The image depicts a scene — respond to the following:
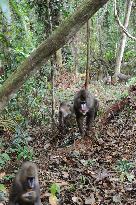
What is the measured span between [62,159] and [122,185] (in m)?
1.57

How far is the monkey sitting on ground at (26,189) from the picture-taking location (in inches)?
192

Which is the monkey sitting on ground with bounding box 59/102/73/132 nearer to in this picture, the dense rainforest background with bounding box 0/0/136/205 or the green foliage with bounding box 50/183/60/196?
the dense rainforest background with bounding box 0/0/136/205

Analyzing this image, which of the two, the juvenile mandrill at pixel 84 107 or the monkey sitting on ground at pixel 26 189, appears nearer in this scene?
the monkey sitting on ground at pixel 26 189

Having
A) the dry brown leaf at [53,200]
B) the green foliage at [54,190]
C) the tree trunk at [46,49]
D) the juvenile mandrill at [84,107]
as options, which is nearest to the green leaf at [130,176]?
the green foliage at [54,190]

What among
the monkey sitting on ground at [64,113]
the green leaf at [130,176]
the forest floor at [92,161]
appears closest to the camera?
the forest floor at [92,161]

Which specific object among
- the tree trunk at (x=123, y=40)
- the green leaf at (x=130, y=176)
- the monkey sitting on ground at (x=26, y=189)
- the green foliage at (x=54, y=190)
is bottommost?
the monkey sitting on ground at (x=26, y=189)

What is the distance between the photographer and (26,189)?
4949mm

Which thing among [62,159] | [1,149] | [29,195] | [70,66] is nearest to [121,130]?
[62,159]

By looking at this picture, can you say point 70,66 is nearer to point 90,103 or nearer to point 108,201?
point 90,103

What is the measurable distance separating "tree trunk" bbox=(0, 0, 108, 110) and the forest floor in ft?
7.63

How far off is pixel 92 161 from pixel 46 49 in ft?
12.4

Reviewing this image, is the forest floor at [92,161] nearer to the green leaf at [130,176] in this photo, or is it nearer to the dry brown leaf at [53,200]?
the green leaf at [130,176]

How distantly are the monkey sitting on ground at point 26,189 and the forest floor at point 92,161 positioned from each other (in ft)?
3.52

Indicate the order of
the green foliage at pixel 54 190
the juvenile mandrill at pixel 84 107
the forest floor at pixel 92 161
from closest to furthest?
the green foliage at pixel 54 190 → the forest floor at pixel 92 161 → the juvenile mandrill at pixel 84 107
